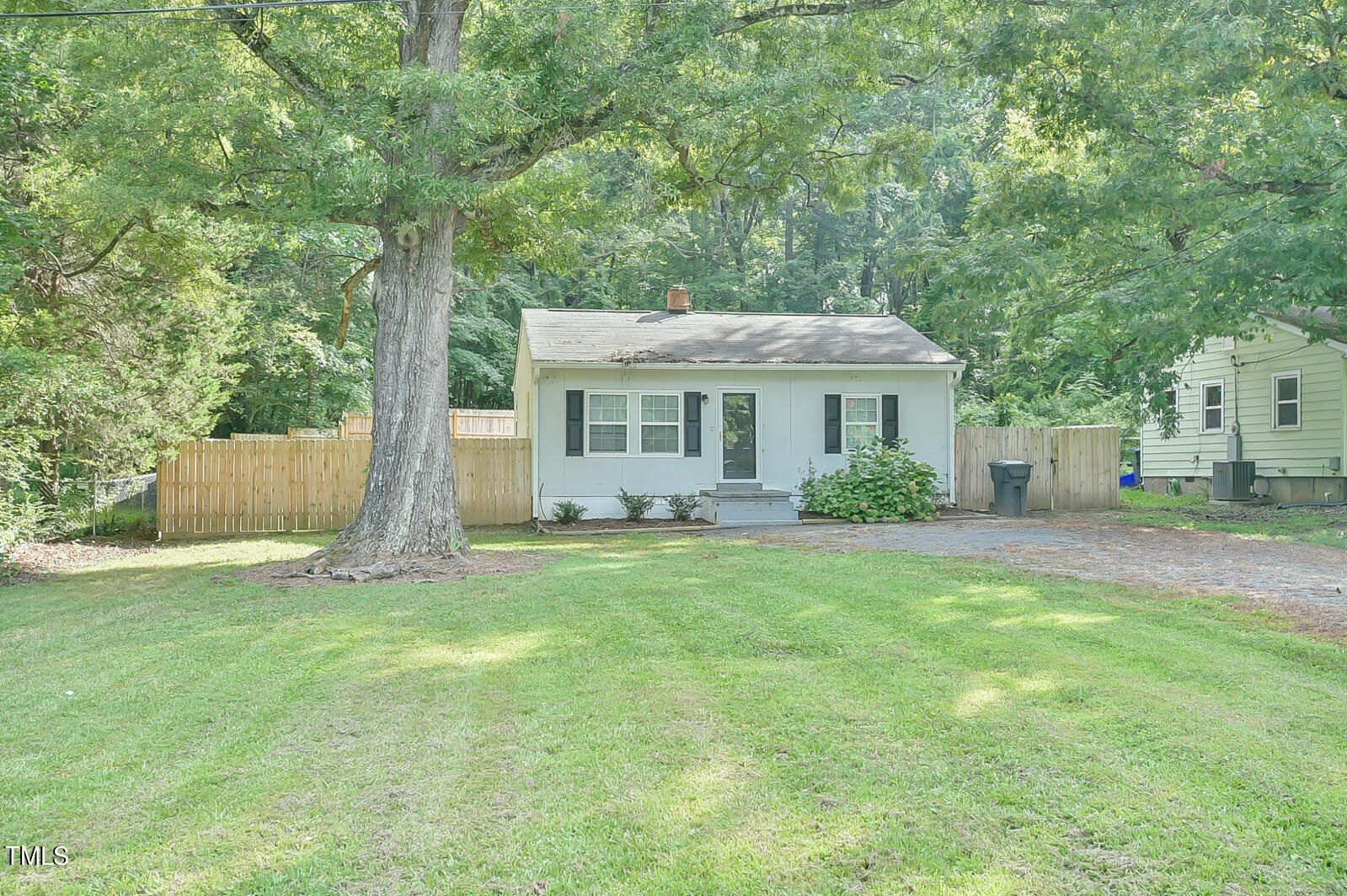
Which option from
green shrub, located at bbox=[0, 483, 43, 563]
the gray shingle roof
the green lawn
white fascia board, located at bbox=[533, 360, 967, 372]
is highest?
the gray shingle roof

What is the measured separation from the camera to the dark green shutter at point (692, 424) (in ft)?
54.8

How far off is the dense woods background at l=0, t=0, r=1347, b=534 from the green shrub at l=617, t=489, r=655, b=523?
4.13 meters

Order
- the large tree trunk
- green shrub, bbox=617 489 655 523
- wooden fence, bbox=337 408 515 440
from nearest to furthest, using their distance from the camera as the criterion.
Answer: the large tree trunk, green shrub, bbox=617 489 655 523, wooden fence, bbox=337 408 515 440

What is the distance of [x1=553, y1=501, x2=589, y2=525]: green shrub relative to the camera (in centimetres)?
1605

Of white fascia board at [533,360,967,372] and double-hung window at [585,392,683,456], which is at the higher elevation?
white fascia board at [533,360,967,372]

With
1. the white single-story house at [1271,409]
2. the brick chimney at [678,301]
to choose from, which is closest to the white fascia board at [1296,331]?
the white single-story house at [1271,409]

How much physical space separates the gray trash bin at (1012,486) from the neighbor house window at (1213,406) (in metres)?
6.40

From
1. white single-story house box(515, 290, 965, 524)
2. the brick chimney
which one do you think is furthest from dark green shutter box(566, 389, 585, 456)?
the brick chimney

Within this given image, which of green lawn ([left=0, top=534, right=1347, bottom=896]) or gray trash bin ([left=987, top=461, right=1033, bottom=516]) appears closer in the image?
green lawn ([left=0, top=534, right=1347, bottom=896])

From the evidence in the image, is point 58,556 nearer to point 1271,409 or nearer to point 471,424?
point 471,424

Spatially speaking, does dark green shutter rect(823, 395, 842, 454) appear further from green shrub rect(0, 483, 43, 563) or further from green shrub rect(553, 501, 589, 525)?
green shrub rect(0, 483, 43, 563)

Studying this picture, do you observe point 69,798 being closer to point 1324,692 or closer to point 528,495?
point 1324,692

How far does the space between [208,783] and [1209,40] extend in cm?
1323

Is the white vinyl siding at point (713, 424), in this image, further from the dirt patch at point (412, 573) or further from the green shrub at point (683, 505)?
the dirt patch at point (412, 573)
